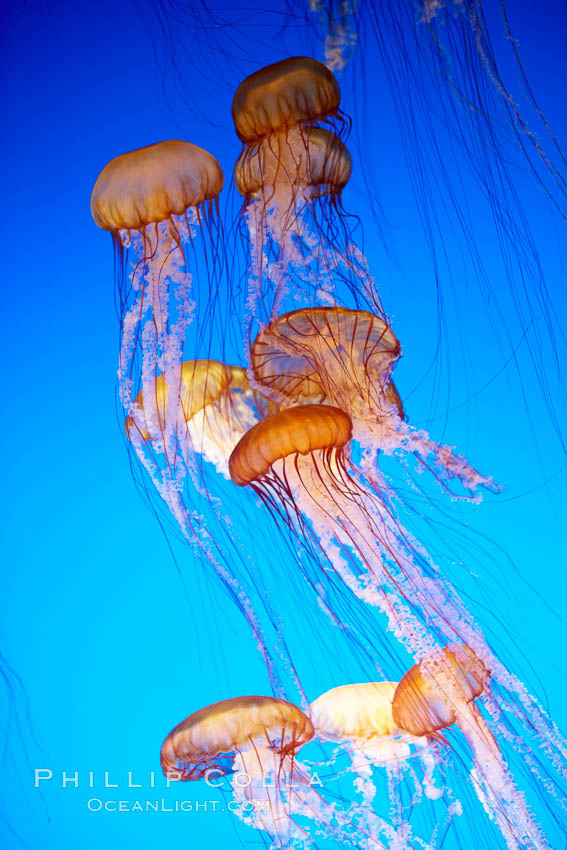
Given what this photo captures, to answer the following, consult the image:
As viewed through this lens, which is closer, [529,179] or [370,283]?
[370,283]

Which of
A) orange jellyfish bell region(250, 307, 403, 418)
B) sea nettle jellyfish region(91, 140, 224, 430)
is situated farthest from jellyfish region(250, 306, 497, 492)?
sea nettle jellyfish region(91, 140, 224, 430)

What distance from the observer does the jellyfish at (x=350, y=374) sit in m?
3.60

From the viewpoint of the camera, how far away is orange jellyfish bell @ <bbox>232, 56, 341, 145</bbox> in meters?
3.80

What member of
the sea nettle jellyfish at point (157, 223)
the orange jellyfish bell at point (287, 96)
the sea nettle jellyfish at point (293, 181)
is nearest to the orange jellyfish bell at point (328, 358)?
the sea nettle jellyfish at point (293, 181)

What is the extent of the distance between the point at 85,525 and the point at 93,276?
5.01 ft

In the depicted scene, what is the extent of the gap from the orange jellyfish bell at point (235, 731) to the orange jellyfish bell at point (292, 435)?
3.39 ft

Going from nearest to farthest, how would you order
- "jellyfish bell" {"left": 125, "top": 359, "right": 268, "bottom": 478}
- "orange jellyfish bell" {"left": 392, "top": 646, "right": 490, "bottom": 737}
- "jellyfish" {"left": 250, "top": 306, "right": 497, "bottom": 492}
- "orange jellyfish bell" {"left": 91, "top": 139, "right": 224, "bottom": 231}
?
"orange jellyfish bell" {"left": 392, "top": 646, "right": 490, "bottom": 737}, "jellyfish" {"left": 250, "top": 306, "right": 497, "bottom": 492}, "orange jellyfish bell" {"left": 91, "top": 139, "right": 224, "bottom": 231}, "jellyfish bell" {"left": 125, "top": 359, "right": 268, "bottom": 478}

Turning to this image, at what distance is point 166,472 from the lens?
13.8 feet

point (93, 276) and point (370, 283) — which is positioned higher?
point (93, 276)

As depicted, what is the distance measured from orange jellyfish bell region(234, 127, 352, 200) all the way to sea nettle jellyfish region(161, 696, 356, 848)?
8.19 ft

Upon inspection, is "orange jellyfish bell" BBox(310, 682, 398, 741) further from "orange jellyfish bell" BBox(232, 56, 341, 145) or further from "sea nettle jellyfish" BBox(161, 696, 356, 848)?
"orange jellyfish bell" BBox(232, 56, 341, 145)

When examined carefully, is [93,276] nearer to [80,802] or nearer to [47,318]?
[47,318]

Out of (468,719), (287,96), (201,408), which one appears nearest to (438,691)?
(468,719)

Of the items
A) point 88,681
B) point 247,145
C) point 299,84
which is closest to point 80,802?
point 88,681
